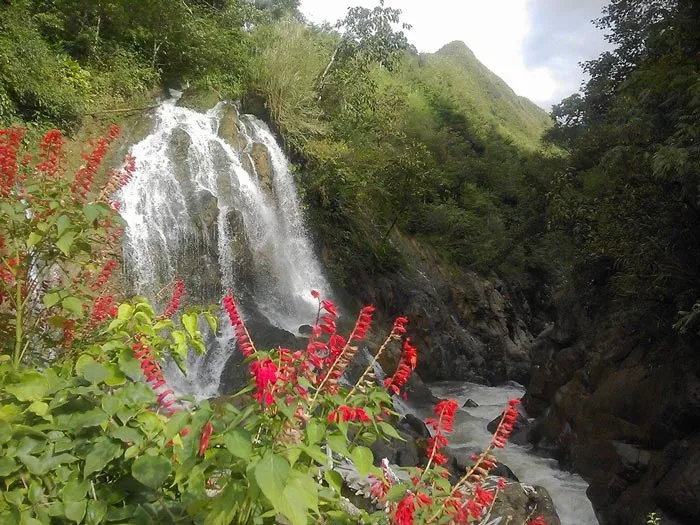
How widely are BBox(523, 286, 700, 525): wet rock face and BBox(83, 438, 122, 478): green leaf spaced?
21.7ft

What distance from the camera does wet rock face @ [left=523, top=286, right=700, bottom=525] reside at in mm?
6391

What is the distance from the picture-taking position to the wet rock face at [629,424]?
21.0ft

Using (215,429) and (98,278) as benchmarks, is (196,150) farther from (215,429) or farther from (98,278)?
(215,429)

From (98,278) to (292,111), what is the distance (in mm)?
15747

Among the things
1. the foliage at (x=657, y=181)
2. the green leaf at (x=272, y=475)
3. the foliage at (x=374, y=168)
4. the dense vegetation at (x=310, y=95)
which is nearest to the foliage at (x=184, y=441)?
the green leaf at (x=272, y=475)

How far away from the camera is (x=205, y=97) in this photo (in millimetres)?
15914

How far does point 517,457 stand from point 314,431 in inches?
377

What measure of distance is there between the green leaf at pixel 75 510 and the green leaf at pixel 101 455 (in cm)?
7

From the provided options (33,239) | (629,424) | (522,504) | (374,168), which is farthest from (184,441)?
(374,168)

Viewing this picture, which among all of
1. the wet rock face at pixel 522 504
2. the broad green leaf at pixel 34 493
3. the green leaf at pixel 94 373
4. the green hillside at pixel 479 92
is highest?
the green hillside at pixel 479 92

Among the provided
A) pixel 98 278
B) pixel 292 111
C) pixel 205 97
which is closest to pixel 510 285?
pixel 292 111

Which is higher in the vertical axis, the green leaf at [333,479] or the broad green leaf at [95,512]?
the green leaf at [333,479]

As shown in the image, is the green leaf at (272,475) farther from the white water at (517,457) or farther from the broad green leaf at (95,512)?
the white water at (517,457)

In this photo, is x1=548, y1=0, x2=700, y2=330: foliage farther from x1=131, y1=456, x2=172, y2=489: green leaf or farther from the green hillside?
the green hillside
